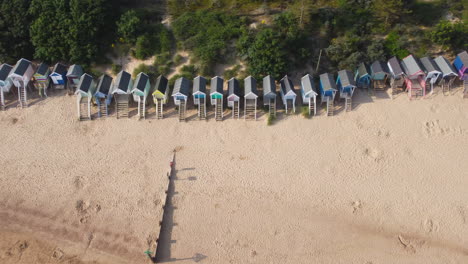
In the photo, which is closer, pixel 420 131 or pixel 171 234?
pixel 171 234

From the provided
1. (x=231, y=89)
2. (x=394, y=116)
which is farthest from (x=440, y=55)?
(x=231, y=89)

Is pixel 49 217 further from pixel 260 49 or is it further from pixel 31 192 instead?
pixel 260 49

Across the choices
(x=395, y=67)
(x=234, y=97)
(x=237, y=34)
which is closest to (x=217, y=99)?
(x=234, y=97)

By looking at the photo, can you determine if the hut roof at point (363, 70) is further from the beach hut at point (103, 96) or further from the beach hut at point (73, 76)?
the beach hut at point (73, 76)

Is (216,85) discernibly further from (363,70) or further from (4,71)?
(4,71)

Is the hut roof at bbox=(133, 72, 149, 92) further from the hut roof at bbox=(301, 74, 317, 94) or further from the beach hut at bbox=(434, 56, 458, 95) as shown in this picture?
the beach hut at bbox=(434, 56, 458, 95)

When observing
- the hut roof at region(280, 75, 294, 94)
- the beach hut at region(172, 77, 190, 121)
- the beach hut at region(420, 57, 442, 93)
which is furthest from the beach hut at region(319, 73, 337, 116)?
the beach hut at region(172, 77, 190, 121)
